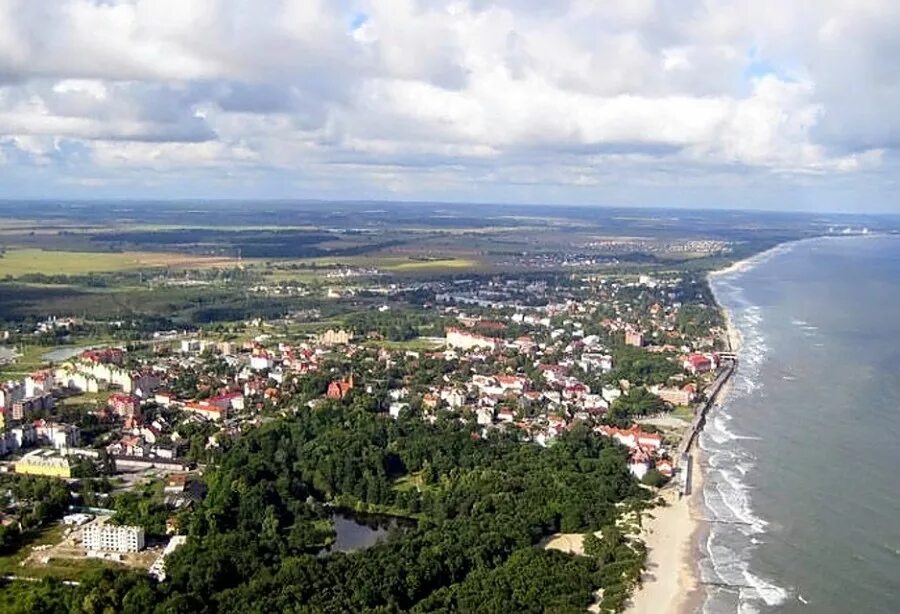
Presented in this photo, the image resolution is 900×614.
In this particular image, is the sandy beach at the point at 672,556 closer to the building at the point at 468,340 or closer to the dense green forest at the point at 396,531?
the dense green forest at the point at 396,531

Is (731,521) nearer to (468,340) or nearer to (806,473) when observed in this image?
(806,473)

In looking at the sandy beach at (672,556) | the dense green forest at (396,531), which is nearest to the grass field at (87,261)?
the dense green forest at (396,531)

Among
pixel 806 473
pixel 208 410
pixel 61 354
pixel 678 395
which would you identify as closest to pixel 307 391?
pixel 208 410

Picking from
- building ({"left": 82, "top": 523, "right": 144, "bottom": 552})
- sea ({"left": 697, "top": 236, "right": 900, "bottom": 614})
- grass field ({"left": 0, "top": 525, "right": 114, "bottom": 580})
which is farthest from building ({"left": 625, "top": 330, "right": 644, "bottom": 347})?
grass field ({"left": 0, "top": 525, "right": 114, "bottom": 580})

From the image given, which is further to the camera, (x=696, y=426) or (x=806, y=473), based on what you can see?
(x=696, y=426)

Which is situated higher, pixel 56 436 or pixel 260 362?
pixel 260 362

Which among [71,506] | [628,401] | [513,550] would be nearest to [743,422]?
[628,401]

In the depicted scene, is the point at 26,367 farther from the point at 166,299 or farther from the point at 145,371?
the point at 166,299
